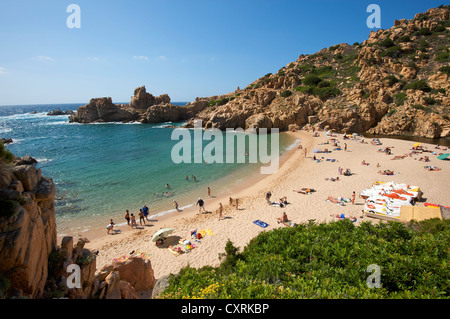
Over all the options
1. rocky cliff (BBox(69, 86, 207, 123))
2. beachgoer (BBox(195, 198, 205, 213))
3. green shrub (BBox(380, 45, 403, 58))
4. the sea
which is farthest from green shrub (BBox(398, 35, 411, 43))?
beachgoer (BBox(195, 198, 205, 213))

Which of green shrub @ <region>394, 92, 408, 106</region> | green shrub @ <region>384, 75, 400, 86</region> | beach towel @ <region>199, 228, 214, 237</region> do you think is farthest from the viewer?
green shrub @ <region>384, 75, 400, 86</region>

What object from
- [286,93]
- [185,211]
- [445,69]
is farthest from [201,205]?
[445,69]

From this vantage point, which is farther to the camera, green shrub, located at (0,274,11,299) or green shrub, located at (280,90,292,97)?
green shrub, located at (280,90,292,97)

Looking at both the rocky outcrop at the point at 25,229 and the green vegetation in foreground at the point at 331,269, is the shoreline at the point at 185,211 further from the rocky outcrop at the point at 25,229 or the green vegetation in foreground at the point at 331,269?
the green vegetation in foreground at the point at 331,269

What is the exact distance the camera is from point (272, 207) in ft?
49.2

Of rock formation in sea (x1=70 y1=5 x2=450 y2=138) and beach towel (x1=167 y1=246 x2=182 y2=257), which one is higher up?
rock formation in sea (x1=70 y1=5 x2=450 y2=138)

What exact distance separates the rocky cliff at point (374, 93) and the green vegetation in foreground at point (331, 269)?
122 ft

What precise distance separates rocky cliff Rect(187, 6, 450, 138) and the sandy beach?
13.7 metres

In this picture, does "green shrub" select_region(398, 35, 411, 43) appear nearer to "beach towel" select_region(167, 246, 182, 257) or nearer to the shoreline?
the shoreline

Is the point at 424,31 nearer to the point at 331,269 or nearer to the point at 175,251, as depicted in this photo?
the point at 331,269

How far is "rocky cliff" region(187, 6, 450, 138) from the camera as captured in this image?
35.7 metres

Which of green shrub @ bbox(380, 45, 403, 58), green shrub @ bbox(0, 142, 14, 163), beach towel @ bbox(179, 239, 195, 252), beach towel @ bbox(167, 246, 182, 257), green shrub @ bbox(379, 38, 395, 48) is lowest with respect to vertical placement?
beach towel @ bbox(167, 246, 182, 257)

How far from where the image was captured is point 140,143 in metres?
38.5
